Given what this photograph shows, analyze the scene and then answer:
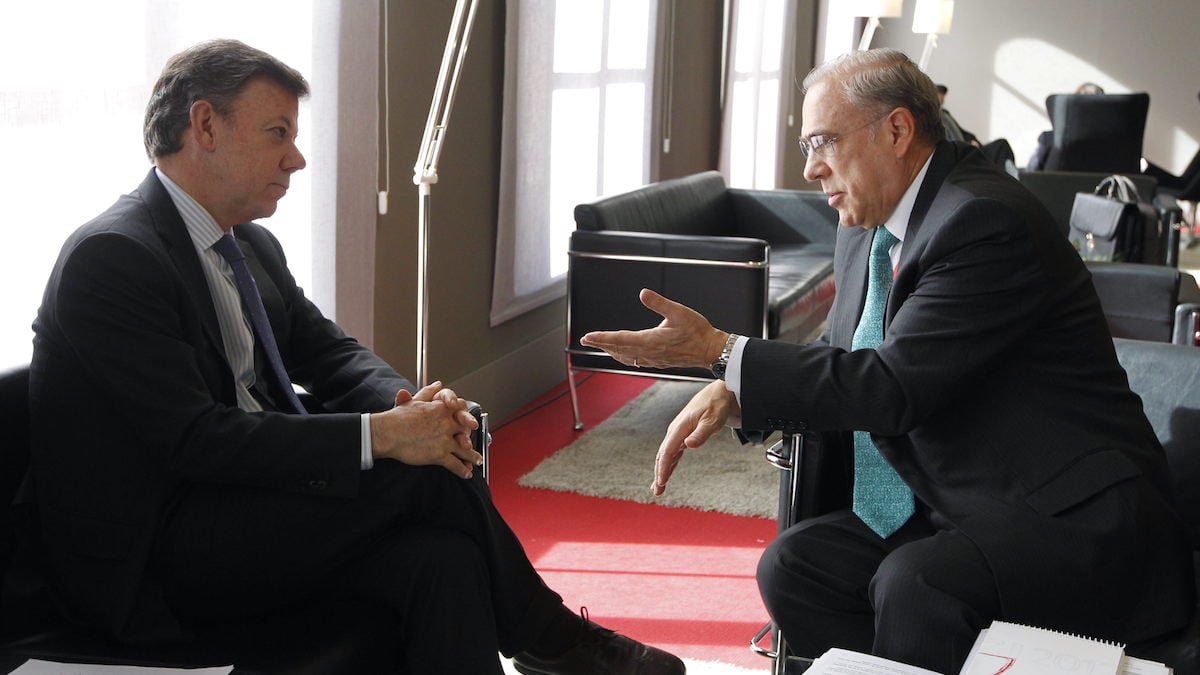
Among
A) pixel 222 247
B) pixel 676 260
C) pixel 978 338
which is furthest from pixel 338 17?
pixel 978 338

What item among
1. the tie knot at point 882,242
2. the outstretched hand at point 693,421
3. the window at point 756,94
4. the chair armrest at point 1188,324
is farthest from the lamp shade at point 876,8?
the outstretched hand at point 693,421

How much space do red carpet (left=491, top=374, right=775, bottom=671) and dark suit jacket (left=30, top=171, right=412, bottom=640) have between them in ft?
4.34

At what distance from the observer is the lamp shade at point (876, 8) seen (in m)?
6.96

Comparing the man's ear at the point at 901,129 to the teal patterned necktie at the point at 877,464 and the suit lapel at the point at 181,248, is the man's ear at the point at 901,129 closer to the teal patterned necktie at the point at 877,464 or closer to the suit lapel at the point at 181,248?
the teal patterned necktie at the point at 877,464

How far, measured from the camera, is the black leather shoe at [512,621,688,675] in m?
2.41

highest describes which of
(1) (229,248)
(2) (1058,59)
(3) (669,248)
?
(2) (1058,59)

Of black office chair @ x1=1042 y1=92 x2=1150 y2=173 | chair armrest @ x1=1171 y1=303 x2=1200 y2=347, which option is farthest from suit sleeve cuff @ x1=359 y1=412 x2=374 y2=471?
black office chair @ x1=1042 y1=92 x2=1150 y2=173

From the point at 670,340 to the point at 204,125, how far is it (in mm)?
889

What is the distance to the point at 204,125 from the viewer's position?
7.09ft

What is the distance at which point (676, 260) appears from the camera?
4723mm

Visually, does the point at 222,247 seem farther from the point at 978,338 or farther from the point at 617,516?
the point at 617,516

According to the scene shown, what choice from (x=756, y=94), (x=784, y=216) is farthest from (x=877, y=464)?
(x=756, y=94)

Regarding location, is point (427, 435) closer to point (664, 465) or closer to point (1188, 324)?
point (664, 465)

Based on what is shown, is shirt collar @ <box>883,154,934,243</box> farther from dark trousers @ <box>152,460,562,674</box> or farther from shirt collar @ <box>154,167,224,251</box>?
shirt collar @ <box>154,167,224,251</box>
